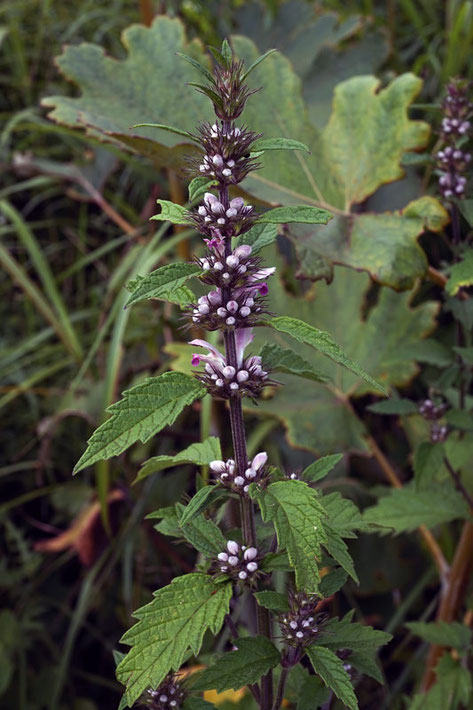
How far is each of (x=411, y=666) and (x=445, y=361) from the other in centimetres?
67

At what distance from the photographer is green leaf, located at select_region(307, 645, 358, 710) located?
63 centimetres

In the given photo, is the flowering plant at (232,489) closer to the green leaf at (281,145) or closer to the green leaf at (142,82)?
the green leaf at (281,145)

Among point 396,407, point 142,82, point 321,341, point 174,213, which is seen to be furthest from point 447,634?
point 142,82

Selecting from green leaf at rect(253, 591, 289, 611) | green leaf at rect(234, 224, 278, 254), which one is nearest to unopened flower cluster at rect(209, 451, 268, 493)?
green leaf at rect(253, 591, 289, 611)

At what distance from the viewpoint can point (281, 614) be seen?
2.44 feet

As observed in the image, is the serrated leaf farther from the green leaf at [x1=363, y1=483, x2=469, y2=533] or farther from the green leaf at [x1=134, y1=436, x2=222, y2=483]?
the green leaf at [x1=363, y1=483, x2=469, y2=533]

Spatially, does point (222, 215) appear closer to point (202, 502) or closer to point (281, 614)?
point (202, 502)

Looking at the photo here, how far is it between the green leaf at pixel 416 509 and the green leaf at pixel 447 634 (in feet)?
0.51

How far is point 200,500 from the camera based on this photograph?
666mm

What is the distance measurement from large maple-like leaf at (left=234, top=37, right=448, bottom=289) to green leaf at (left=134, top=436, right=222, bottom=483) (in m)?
0.53

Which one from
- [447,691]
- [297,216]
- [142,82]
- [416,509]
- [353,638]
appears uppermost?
[142,82]

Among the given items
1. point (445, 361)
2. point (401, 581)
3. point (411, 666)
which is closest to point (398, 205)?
point (445, 361)

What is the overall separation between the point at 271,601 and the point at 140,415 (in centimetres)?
24

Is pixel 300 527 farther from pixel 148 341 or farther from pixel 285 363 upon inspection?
pixel 148 341
